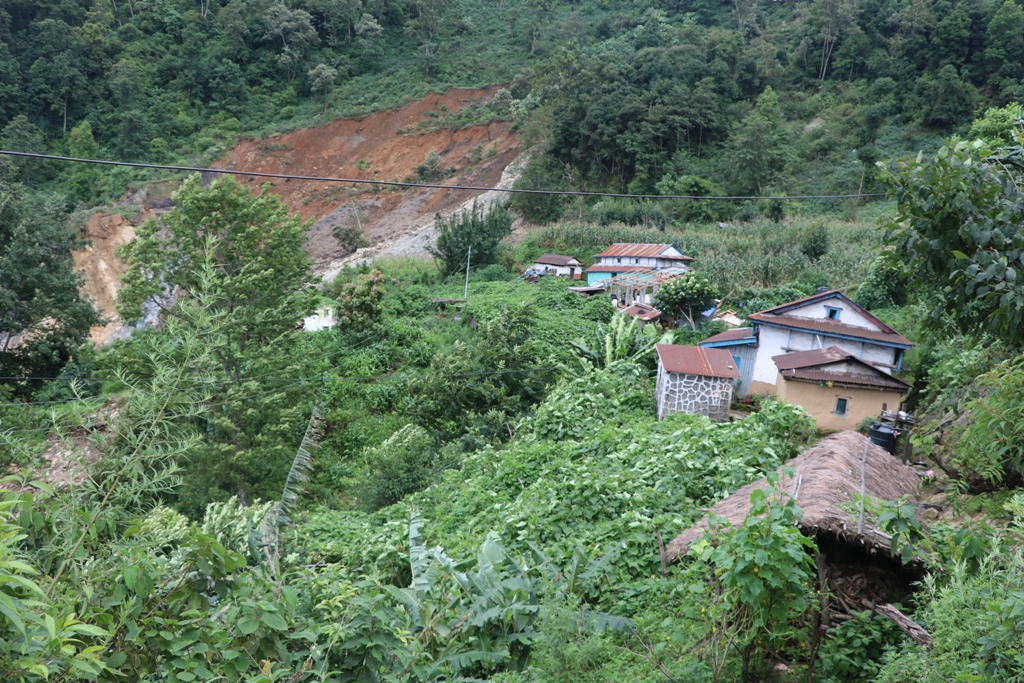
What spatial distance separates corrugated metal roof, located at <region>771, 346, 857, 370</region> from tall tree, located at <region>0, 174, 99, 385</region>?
1938 cm

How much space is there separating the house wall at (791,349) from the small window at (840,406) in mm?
1824

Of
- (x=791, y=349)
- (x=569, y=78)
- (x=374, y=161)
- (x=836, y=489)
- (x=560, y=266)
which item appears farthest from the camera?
(x=374, y=161)

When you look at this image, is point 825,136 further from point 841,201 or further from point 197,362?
point 197,362

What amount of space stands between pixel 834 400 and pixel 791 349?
2757 millimetres

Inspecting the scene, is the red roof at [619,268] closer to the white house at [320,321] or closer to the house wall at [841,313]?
the house wall at [841,313]

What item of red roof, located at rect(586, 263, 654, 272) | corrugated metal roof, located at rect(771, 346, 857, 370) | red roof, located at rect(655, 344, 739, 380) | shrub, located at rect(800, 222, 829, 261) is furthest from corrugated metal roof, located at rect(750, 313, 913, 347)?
shrub, located at rect(800, 222, 829, 261)

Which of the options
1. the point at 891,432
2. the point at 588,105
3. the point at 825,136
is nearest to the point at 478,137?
the point at 588,105

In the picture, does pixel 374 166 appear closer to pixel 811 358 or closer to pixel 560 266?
pixel 560 266

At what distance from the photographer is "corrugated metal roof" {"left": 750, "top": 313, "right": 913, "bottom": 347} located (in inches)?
554

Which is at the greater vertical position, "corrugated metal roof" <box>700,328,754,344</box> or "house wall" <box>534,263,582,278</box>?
"corrugated metal roof" <box>700,328,754,344</box>

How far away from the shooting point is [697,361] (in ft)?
40.4

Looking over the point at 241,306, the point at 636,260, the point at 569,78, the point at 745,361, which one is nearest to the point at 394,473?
the point at 241,306

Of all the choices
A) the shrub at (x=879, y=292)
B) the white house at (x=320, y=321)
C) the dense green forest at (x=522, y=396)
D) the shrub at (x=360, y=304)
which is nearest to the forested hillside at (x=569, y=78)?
the dense green forest at (x=522, y=396)

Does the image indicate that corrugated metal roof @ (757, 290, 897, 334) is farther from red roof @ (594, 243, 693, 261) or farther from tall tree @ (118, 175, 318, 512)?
tall tree @ (118, 175, 318, 512)
